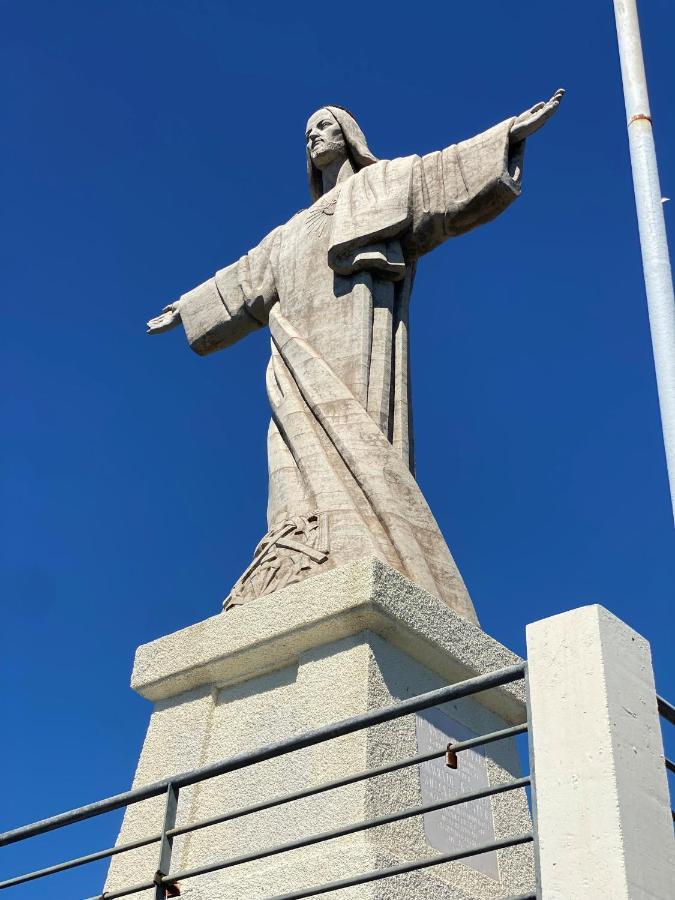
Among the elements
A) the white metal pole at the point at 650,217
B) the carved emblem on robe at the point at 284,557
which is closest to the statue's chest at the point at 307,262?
the carved emblem on robe at the point at 284,557

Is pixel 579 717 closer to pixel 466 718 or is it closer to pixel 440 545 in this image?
pixel 466 718

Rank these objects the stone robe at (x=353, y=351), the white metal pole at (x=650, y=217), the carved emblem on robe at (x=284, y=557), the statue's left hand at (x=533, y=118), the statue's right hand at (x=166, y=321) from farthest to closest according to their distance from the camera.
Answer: the statue's right hand at (x=166, y=321) → the statue's left hand at (x=533, y=118) → the stone robe at (x=353, y=351) → the carved emblem on robe at (x=284, y=557) → the white metal pole at (x=650, y=217)

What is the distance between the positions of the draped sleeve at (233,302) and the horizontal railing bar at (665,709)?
562cm

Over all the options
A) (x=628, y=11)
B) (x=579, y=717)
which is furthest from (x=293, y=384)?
(x=579, y=717)

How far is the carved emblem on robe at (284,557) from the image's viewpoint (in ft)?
21.0

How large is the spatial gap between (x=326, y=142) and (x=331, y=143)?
0.13 feet

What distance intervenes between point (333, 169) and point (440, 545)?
3425mm

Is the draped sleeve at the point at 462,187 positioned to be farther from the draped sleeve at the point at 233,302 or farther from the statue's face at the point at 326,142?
the draped sleeve at the point at 233,302

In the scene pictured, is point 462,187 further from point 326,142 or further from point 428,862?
point 428,862

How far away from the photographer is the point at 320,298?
804cm

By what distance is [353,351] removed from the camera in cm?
762

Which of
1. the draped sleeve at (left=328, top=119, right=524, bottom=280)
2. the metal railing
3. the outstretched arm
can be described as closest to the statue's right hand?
the outstretched arm

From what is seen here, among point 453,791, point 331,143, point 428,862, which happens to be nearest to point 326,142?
point 331,143

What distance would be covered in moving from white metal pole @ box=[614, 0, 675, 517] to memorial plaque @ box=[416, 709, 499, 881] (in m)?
1.59
